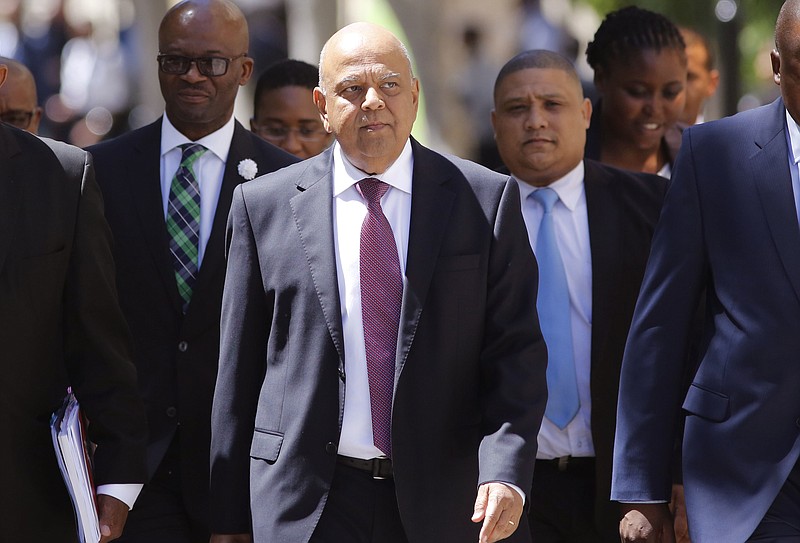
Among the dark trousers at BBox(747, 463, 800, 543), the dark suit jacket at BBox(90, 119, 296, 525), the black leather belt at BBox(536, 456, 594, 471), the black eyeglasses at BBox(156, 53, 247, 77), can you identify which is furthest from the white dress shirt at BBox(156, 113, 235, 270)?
the dark trousers at BBox(747, 463, 800, 543)

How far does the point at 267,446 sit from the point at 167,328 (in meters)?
1.10

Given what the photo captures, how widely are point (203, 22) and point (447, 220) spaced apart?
6.22ft

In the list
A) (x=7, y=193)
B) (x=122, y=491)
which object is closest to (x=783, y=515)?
(x=122, y=491)

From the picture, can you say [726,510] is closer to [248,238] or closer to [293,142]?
[248,238]

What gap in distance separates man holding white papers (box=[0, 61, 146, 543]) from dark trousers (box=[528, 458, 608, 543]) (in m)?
1.76

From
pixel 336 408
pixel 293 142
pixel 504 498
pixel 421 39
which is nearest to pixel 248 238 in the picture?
pixel 336 408

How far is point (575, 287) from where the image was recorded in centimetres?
624

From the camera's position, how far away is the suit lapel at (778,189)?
4.88 meters

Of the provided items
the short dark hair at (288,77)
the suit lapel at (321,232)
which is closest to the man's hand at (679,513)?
the suit lapel at (321,232)

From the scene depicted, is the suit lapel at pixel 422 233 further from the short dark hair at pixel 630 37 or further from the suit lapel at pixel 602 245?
the short dark hair at pixel 630 37

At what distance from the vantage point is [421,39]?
14.6 meters

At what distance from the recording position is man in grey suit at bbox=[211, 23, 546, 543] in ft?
16.3

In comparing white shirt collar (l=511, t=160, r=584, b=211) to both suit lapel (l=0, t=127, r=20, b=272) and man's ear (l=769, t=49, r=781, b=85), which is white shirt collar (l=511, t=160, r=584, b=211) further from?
suit lapel (l=0, t=127, r=20, b=272)

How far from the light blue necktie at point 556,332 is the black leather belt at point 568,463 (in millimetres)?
151
